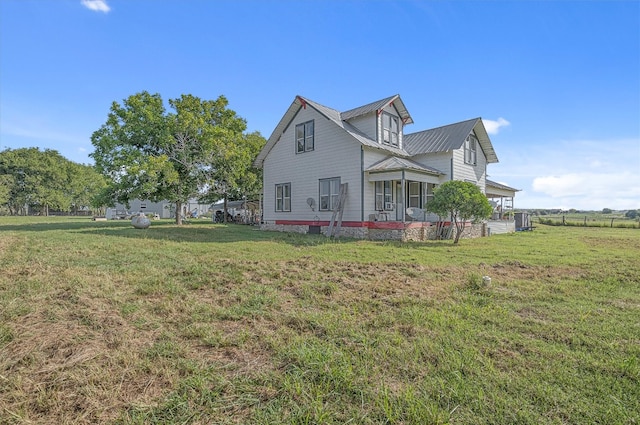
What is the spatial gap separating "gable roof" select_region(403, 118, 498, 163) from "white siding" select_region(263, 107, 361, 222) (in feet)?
14.8

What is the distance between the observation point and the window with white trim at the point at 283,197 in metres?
Answer: 18.0

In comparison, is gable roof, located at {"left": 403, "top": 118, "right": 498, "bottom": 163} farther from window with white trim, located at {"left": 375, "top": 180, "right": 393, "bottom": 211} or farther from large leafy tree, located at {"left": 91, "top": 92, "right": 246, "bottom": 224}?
large leafy tree, located at {"left": 91, "top": 92, "right": 246, "bottom": 224}

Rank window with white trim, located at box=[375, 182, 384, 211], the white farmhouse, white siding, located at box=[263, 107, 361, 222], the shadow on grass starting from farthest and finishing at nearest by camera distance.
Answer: window with white trim, located at box=[375, 182, 384, 211]
white siding, located at box=[263, 107, 361, 222]
the white farmhouse
the shadow on grass

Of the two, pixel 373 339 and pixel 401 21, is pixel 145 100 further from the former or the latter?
pixel 373 339

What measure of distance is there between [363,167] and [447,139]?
576 centimetres

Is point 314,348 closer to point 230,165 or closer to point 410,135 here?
point 410,135

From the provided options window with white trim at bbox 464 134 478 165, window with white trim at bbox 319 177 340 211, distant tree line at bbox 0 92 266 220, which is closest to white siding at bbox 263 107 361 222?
window with white trim at bbox 319 177 340 211

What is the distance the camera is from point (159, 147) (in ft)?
67.0

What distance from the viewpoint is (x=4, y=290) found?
4.82 metres

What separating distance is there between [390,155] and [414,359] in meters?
13.8

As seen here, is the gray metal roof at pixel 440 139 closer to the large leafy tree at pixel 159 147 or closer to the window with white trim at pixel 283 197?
the window with white trim at pixel 283 197

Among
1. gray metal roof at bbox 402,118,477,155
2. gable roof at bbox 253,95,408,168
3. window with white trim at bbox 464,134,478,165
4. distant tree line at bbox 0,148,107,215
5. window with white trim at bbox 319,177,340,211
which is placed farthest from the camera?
distant tree line at bbox 0,148,107,215

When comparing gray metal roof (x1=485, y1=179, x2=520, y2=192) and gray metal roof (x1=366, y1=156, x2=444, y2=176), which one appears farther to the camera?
gray metal roof (x1=485, y1=179, x2=520, y2=192)

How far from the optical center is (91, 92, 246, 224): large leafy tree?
18.9 meters
